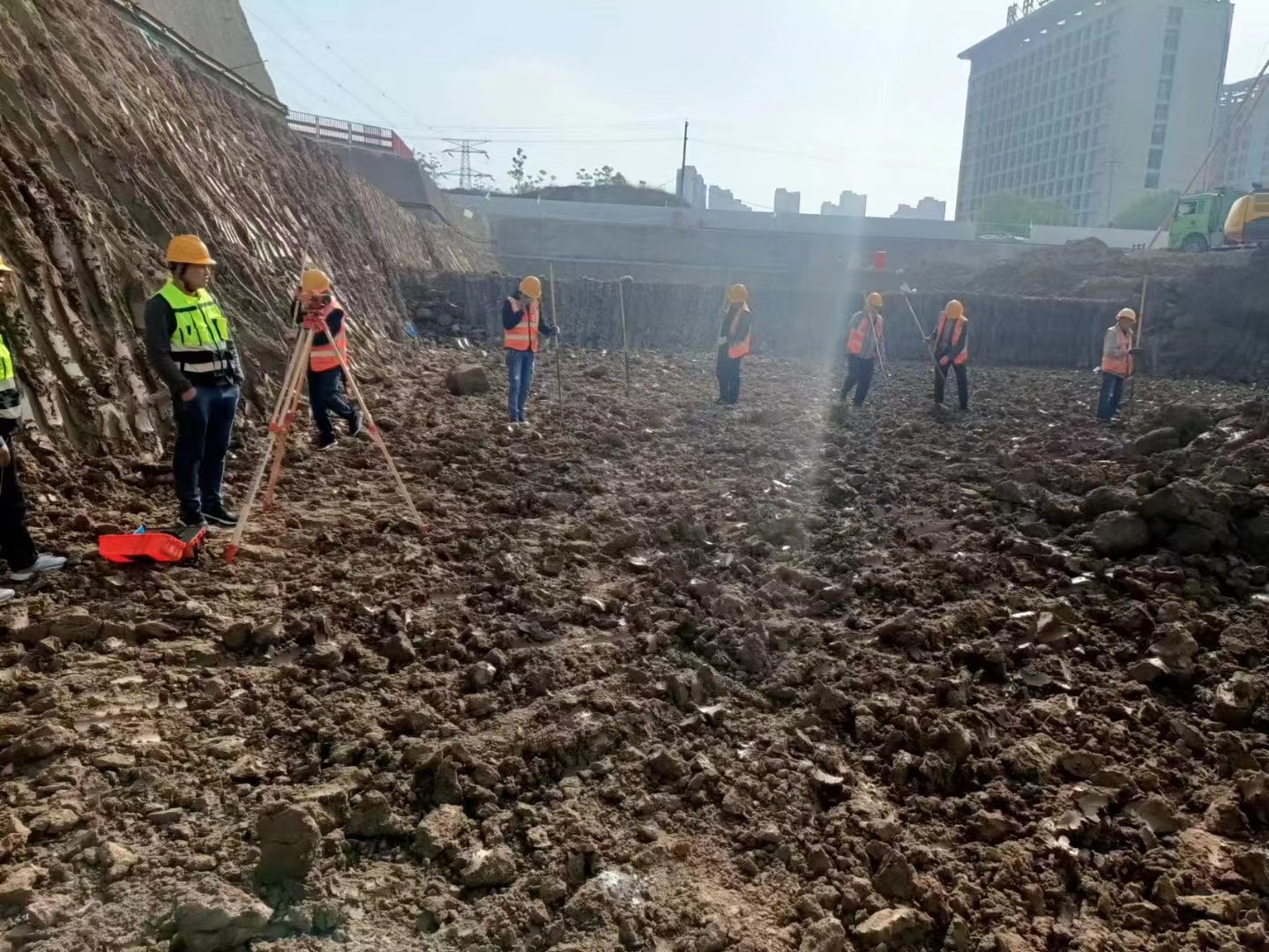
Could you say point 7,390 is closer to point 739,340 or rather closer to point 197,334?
point 197,334

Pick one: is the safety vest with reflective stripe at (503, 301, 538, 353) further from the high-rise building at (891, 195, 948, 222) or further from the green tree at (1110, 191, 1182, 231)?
the high-rise building at (891, 195, 948, 222)

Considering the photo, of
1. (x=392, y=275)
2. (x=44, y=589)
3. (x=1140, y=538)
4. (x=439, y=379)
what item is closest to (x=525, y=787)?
(x=44, y=589)

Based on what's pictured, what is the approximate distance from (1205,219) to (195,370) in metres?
28.3

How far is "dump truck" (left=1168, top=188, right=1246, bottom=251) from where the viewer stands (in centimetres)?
2394

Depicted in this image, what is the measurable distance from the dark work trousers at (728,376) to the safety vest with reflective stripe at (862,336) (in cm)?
156

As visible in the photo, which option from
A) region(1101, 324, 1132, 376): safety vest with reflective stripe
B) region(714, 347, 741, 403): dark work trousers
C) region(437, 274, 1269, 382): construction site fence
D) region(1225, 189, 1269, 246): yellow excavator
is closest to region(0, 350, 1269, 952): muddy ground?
region(1101, 324, 1132, 376): safety vest with reflective stripe

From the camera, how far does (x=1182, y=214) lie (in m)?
24.9

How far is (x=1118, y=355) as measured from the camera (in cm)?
998

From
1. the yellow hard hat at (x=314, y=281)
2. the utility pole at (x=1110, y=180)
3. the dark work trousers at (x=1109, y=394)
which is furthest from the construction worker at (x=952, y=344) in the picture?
the utility pole at (x=1110, y=180)

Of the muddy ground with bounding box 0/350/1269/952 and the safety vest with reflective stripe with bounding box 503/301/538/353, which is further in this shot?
the safety vest with reflective stripe with bounding box 503/301/538/353

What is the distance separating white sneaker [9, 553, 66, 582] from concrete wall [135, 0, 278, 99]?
703 inches

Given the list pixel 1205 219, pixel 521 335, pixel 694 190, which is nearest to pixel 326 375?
pixel 521 335

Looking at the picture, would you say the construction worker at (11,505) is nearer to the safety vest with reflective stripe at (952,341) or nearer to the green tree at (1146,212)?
the safety vest with reflective stripe at (952,341)

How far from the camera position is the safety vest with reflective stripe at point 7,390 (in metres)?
3.92
